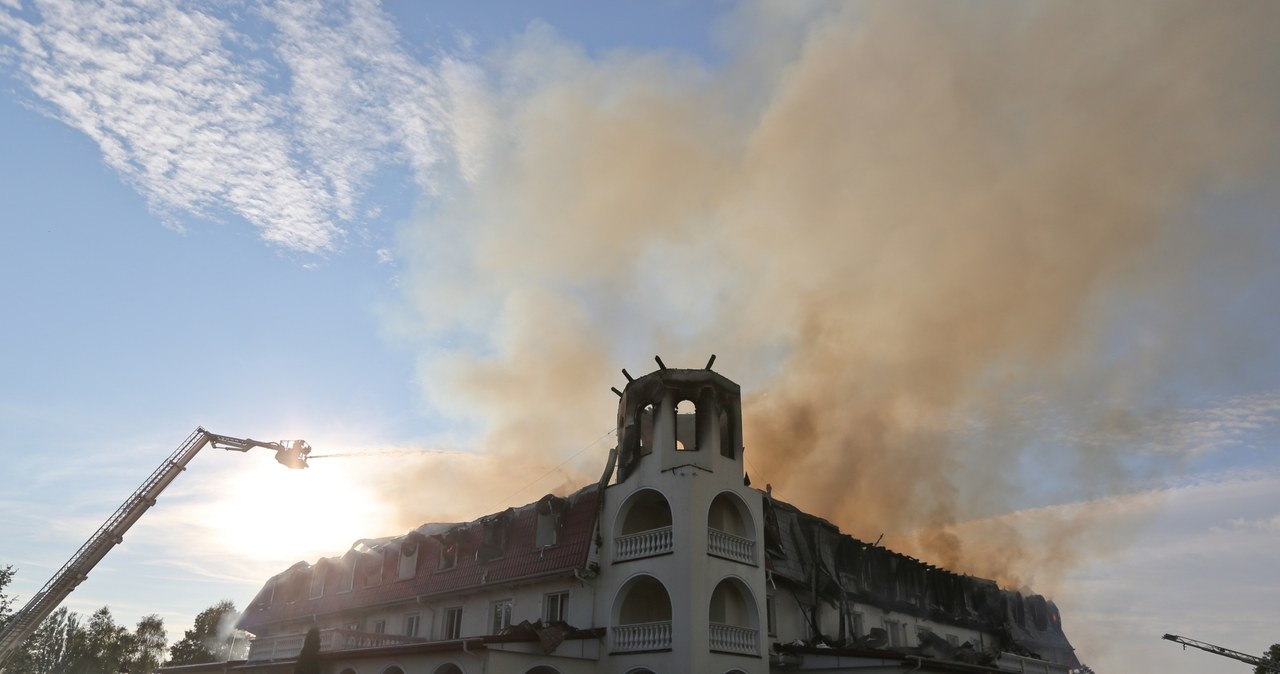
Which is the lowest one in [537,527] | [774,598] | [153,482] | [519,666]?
[519,666]

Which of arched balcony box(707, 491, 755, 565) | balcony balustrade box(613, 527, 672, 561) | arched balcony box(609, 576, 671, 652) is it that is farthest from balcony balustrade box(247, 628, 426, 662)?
arched balcony box(707, 491, 755, 565)

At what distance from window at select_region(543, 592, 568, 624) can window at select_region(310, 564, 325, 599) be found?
73.8ft

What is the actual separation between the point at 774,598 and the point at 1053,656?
3532 centimetres

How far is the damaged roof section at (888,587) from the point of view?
36.1 metres

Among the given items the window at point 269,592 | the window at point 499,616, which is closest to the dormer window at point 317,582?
the window at point 269,592

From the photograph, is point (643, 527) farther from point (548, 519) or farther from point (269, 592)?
point (269, 592)

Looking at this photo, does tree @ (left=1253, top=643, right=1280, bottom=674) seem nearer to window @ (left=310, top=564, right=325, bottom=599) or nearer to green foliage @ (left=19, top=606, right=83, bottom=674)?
window @ (left=310, top=564, right=325, bottom=599)

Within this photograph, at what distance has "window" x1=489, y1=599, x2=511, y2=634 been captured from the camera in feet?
113

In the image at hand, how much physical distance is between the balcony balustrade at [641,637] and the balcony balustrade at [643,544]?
8.74ft

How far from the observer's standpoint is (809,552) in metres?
37.4

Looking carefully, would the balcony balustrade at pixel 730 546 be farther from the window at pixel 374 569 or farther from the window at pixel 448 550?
the window at pixel 374 569

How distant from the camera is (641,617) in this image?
31.1m

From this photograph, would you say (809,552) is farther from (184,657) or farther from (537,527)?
(184,657)

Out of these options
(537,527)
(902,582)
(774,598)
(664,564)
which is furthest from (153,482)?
(902,582)
